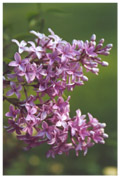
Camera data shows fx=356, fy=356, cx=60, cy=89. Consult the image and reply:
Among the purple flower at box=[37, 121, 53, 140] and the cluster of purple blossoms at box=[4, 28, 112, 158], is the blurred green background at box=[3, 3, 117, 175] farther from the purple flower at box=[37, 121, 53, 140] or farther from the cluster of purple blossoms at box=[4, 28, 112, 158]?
the purple flower at box=[37, 121, 53, 140]

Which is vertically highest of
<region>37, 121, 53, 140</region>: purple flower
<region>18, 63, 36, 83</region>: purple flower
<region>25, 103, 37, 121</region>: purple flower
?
<region>18, 63, 36, 83</region>: purple flower

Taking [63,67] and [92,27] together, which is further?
[92,27]

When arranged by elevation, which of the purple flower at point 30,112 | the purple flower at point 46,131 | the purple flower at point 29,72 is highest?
the purple flower at point 29,72

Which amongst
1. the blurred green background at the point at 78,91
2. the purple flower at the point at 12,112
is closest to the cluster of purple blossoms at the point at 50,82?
the purple flower at the point at 12,112

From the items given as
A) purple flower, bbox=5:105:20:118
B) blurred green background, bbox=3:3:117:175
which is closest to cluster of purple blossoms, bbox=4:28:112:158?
purple flower, bbox=5:105:20:118

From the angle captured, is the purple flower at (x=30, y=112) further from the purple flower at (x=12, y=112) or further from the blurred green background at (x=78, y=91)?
the blurred green background at (x=78, y=91)

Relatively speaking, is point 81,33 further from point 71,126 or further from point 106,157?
point 71,126

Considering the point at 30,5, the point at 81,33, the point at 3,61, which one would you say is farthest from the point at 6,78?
the point at 30,5

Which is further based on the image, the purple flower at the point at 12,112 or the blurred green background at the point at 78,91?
the blurred green background at the point at 78,91

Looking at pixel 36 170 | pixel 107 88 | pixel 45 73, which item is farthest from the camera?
pixel 107 88
